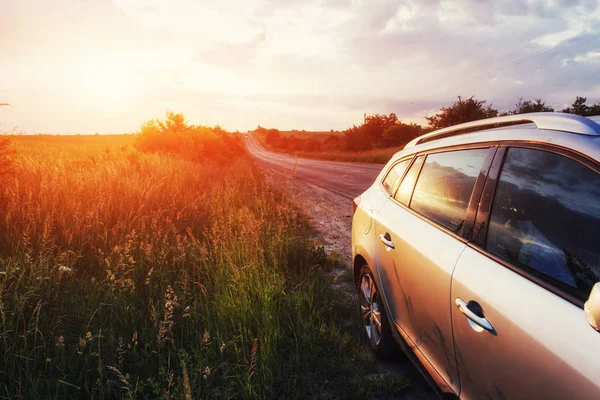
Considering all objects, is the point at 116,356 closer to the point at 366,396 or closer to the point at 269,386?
the point at 269,386

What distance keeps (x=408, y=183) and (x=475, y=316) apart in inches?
58.7

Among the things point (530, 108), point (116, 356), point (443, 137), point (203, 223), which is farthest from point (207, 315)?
point (530, 108)

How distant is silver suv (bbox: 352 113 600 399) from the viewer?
1254mm

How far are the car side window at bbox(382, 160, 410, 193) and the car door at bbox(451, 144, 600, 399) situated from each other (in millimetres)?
1309

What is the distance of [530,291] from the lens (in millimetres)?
1406

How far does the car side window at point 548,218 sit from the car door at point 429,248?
0.24 metres

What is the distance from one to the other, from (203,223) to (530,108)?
20804mm

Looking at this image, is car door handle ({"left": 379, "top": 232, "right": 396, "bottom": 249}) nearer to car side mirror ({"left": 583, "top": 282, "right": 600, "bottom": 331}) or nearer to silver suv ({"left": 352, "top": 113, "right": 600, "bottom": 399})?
silver suv ({"left": 352, "top": 113, "right": 600, "bottom": 399})

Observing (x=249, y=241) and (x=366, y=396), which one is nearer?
(x=366, y=396)

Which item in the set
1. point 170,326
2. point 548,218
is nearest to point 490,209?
point 548,218

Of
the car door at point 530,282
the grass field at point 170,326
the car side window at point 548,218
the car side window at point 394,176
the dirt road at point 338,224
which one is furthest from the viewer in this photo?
the car side window at point 394,176

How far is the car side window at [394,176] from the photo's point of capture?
3162mm

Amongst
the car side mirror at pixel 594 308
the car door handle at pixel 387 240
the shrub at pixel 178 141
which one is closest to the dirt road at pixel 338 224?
the car door handle at pixel 387 240

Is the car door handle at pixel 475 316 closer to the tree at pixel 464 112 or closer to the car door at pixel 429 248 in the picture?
the car door at pixel 429 248
